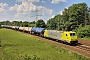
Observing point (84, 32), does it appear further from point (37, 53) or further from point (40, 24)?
point (40, 24)

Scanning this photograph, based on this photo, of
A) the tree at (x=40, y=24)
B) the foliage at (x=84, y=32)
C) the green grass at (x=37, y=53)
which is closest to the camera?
the green grass at (x=37, y=53)

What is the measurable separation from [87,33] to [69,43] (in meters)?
15.8

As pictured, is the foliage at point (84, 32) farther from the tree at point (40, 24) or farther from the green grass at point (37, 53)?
the tree at point (40, 24)

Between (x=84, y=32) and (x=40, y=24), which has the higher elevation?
(x=40, y=24)

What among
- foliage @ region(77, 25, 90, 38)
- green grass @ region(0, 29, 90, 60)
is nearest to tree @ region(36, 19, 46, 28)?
foliage @ region(77, 25, 90, 38)

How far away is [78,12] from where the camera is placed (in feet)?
240

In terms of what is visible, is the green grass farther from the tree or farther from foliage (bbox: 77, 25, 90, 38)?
the tree

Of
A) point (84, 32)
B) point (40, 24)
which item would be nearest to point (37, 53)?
point (84, 32)

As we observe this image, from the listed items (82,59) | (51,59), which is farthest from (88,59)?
(51,59)

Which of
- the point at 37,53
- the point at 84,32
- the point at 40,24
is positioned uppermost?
the point at 40,24

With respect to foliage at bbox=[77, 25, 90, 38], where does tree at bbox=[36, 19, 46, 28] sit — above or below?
above

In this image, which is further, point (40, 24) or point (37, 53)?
point (40, 24)

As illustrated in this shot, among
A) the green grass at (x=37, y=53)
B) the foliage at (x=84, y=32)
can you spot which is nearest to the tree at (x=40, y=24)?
the foliage at (x=84, y=32)

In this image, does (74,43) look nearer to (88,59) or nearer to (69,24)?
(88,59)
